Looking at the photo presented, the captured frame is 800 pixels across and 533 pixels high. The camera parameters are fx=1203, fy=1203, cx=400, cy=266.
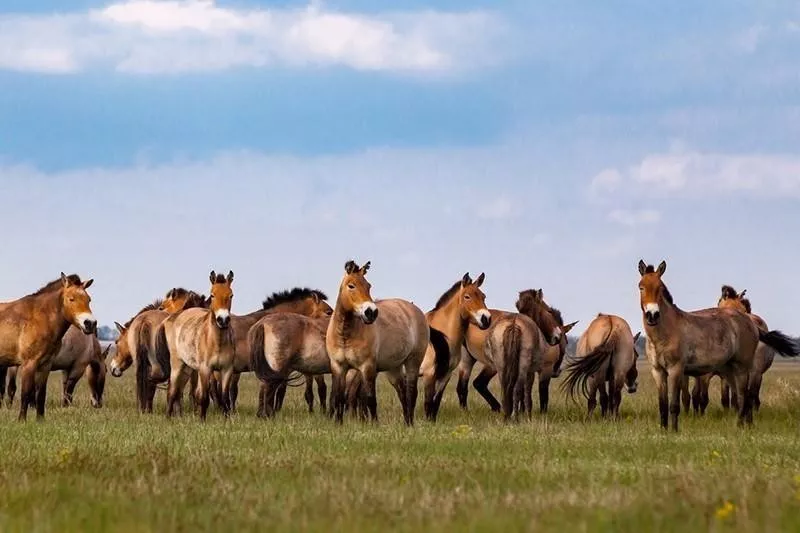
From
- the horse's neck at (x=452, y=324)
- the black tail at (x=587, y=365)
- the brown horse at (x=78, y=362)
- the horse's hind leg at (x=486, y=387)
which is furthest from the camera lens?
the brown horse at (x=78, y=362)

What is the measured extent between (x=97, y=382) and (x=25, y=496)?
19625 mm

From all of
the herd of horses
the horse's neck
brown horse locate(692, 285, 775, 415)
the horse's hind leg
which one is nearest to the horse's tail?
the herd of horses

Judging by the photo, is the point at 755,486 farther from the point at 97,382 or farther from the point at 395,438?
the point at 97,382

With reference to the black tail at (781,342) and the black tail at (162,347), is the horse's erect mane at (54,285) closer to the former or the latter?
the black tail at (162,347)

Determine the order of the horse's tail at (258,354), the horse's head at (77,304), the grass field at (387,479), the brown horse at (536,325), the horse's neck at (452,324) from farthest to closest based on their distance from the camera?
the brown horse at (536,325) < the horse's neck at (452,324) < the horse's tail at (258,354) < the horse's head at (77,304) < the grass field at (387,479)

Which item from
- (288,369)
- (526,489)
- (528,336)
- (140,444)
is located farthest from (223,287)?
(526,489)

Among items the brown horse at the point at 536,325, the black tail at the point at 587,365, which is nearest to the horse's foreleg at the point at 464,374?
the brown horse at the point at 536,325

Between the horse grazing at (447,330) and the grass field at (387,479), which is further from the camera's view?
the horse grazing at (447,330)

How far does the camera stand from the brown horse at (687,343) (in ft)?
59.7

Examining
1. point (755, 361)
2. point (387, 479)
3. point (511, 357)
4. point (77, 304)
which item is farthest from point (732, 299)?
point (387, 479)

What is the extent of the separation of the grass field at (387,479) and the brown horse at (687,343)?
152 cm

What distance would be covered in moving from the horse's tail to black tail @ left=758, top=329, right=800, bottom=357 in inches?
355

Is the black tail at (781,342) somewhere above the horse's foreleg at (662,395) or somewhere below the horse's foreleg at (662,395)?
above

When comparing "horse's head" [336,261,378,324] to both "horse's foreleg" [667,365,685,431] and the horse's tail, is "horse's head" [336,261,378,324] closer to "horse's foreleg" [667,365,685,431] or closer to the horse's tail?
the horse's tail
